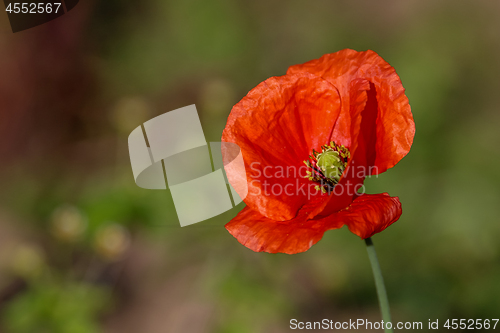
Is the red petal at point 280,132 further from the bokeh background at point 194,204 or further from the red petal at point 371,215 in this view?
the bokeh background at point 194,204

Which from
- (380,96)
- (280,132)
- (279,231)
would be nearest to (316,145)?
(280,132)

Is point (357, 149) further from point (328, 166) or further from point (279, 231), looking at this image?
point (279, 231)

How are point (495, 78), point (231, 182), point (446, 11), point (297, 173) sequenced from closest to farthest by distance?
1. point (231, 182)
2. point (297, 173)
3. point (495, 78)
4. point (446, 11)

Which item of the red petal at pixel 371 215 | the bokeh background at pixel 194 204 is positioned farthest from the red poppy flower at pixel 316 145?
the bokeh background at pixel 194 204

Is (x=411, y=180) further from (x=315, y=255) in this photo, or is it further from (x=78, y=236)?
(x=78, y=236)

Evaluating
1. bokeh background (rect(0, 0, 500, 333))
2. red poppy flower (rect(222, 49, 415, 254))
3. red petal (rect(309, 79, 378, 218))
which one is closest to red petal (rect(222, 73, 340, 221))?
red poppy flower (rect(222, 49, 415, 254))

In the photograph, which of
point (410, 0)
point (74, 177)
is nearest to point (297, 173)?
point (74, 177)
